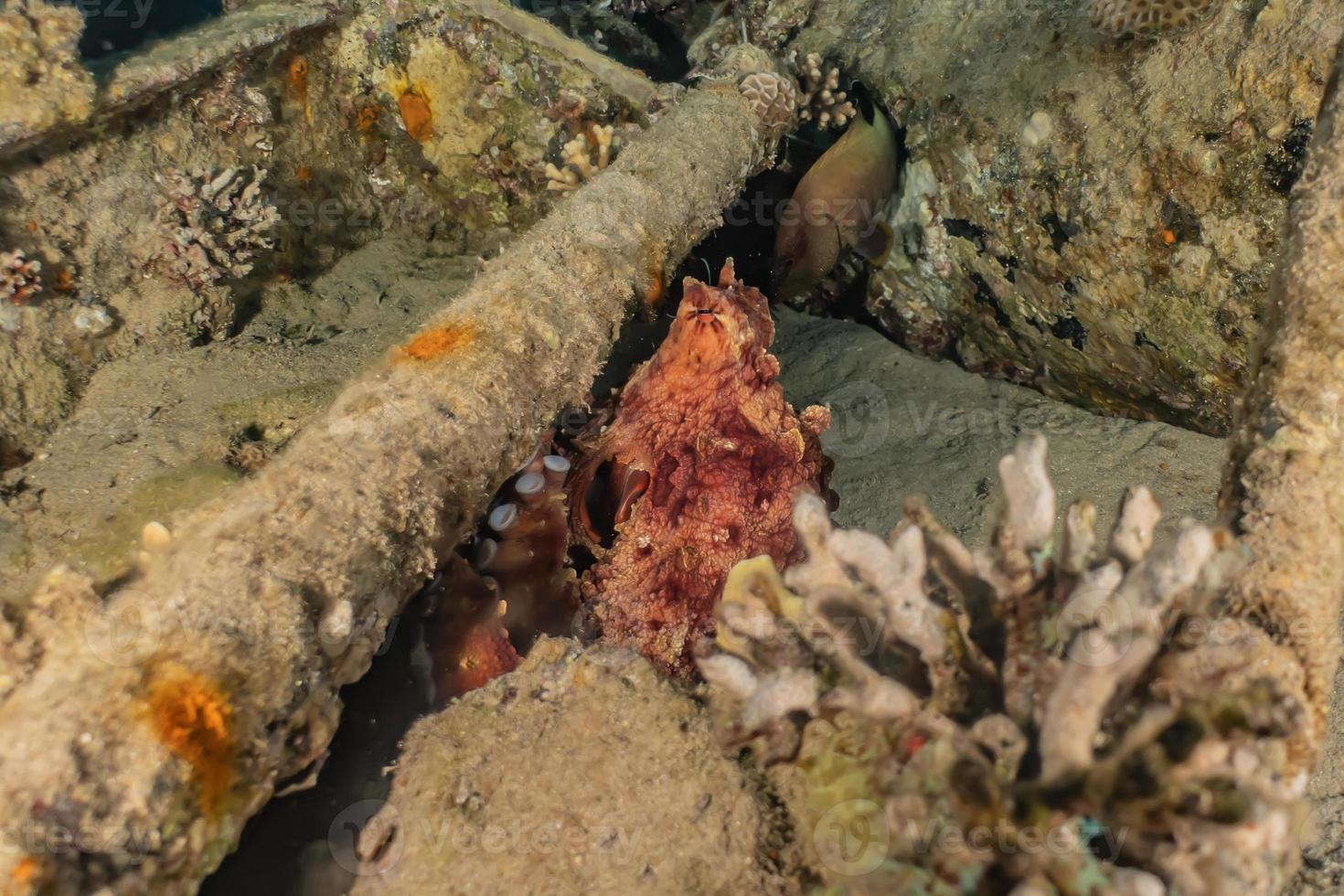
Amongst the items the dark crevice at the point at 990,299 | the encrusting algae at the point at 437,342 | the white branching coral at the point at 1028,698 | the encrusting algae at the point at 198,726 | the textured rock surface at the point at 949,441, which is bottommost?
the textured rock surface at the point at 949,441

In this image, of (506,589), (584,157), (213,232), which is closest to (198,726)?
(506,589)

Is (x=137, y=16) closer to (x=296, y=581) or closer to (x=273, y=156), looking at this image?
(x=273, y=156)

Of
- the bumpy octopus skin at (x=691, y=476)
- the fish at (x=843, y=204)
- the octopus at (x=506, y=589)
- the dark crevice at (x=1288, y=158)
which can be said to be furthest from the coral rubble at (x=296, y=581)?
the dark crevice at (x=1288, y=158)

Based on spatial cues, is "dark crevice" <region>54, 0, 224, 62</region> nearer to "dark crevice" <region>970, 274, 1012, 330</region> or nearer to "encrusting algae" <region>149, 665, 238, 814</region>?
"encrusting algae" <region>149, 665, 238, 814</region>

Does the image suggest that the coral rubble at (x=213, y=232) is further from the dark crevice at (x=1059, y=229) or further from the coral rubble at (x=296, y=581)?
the dark crevice at (x=1059, y=229)

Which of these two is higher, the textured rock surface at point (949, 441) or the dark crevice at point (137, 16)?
the dark crevice at point (137, 16)

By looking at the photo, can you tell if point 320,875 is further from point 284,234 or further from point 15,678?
point 284,234

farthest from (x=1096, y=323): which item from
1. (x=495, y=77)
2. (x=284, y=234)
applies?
(x=284, y=234)
